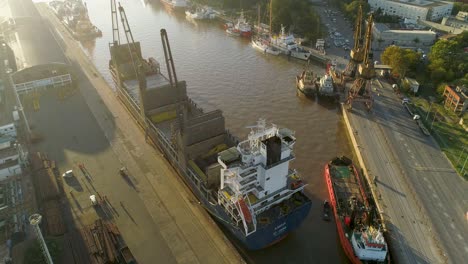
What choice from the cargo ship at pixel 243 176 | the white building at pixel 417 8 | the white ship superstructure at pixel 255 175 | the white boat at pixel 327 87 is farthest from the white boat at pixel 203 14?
the white ship superstructure at pixel 255 175

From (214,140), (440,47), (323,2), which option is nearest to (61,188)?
(214,140)

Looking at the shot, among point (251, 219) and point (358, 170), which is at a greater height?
point (251, 219)

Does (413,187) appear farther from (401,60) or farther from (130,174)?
(130,174)

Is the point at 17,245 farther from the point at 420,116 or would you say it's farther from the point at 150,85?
the point at 420,116

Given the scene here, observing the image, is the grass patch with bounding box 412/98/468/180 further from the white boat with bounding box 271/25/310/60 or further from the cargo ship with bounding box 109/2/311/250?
the white boat with bounding box 271/25/310/60

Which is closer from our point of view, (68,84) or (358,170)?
(358,170)

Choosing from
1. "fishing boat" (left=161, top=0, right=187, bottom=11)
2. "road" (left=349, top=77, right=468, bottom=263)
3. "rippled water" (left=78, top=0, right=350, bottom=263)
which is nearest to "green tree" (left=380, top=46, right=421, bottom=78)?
"road" (left=349, top=77, right=468, bottom=263)

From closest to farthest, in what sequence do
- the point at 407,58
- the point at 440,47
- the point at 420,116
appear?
the point at 420,116, the point at 407,58, the point at 440,47

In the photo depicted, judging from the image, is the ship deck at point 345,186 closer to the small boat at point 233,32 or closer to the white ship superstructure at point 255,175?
the white ship superstructure at point 255,175

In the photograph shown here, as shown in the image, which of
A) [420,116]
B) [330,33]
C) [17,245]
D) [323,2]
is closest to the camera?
[17,245]
